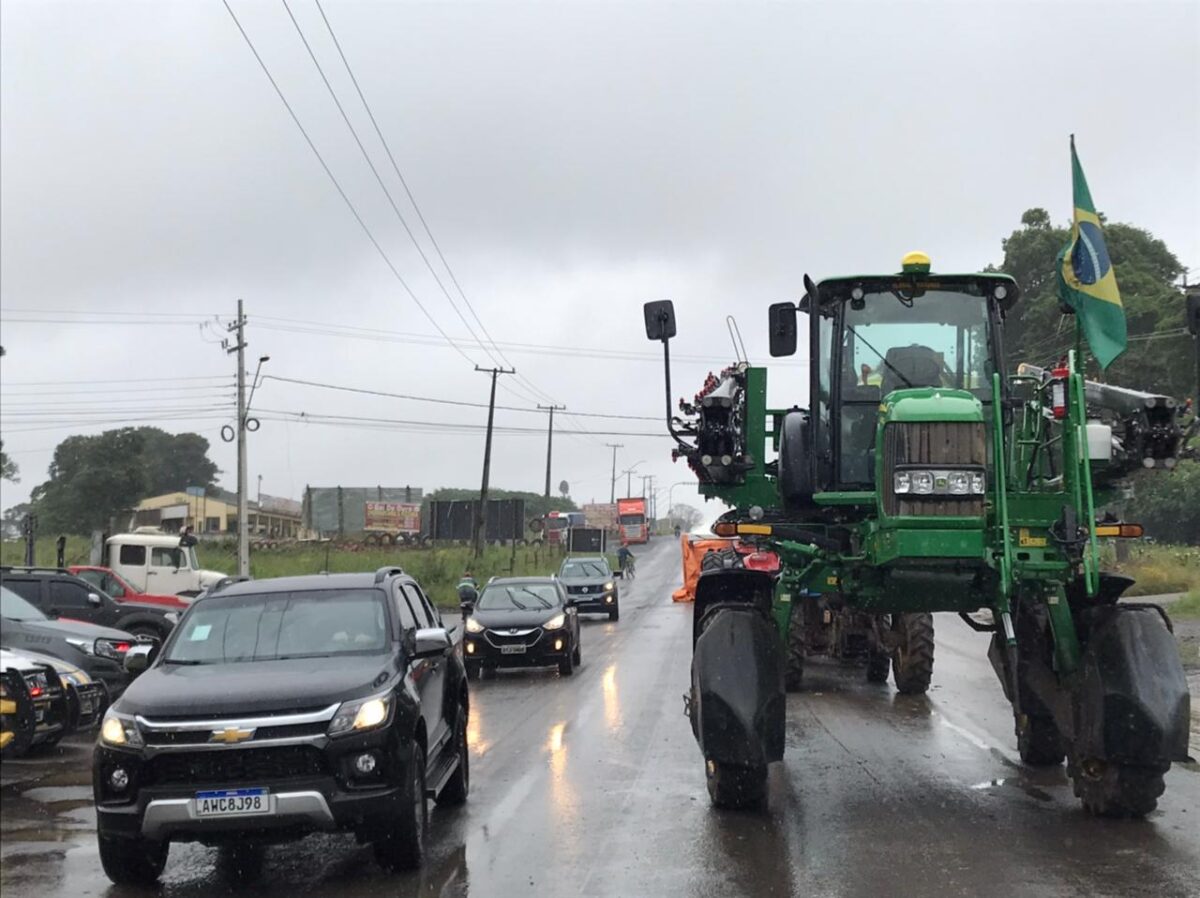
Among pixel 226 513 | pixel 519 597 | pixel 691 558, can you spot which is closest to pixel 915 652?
pixel 519 597

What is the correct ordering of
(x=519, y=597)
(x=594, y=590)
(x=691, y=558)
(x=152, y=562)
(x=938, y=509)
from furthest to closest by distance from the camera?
(x=691, y=558), (x=594, y=590), (x=152, y=562), (x=519, y=597), (x=938, y=509)

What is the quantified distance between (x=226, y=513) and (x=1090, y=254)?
80.5 meters

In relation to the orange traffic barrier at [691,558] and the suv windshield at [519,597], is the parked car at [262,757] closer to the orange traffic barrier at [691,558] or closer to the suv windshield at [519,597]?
the suv windshield at [519,597]

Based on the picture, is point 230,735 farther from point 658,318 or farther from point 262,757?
point 658,318

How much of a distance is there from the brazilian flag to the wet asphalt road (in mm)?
3235

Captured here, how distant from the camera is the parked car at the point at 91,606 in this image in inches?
709

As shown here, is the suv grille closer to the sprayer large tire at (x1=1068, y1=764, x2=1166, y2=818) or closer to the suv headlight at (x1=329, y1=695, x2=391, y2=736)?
the suv headlight at (x1=329, y1=695, x2=391, y2=736)

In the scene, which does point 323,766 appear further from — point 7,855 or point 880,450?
point 880,450

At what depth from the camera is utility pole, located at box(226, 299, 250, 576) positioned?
129 ft

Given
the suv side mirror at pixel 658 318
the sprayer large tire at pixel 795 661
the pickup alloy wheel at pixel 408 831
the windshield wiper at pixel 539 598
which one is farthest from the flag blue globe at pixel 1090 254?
the windshield wiper at pixel 539 598

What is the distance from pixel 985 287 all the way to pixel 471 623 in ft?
38.7

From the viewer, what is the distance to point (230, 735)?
21.3 ft

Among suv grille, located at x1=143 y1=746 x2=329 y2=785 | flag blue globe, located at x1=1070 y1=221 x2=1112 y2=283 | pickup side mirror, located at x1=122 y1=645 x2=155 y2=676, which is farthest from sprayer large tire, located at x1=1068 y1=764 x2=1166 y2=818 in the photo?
pickup side mirror, located at x1=122 y1=645 x2=155 y2=676

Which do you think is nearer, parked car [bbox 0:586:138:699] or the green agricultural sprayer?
the green agricultural sprayer
